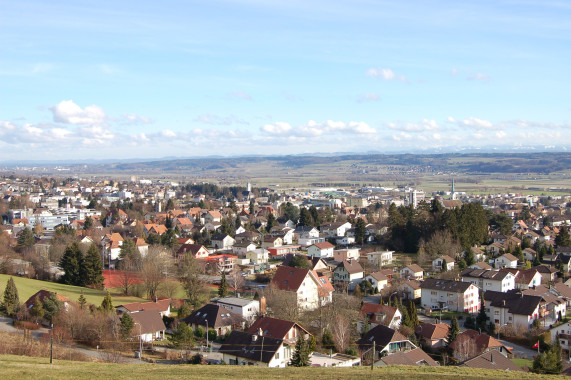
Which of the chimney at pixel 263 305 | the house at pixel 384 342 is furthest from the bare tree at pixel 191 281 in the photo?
the house at pixel 384 342

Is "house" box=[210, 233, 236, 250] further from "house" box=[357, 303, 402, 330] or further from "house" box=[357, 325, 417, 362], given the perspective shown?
"house" box=[357, 325, 417, 362]

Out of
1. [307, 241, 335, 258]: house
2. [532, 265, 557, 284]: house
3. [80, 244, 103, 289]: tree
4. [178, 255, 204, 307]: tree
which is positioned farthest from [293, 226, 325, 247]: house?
[80, 244, 103, 289]: tree

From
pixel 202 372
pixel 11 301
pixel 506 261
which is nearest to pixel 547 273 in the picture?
pixel 506 261

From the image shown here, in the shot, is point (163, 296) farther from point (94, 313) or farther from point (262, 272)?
point (262, 272)

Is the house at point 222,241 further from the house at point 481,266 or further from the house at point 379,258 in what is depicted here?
the house at point 481,266

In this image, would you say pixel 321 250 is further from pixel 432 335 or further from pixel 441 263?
pixel 432 335

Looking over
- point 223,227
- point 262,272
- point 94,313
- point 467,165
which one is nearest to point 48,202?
point 223,227
